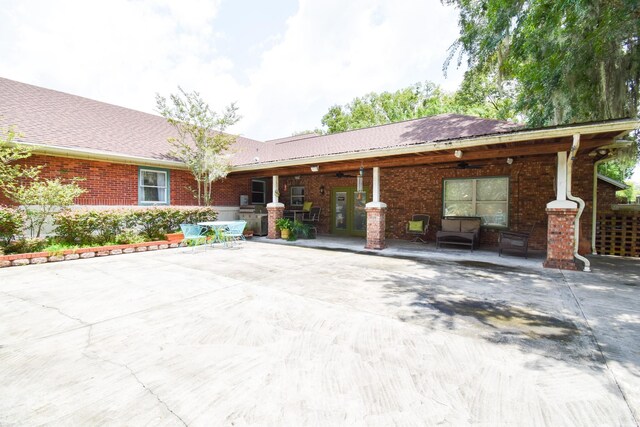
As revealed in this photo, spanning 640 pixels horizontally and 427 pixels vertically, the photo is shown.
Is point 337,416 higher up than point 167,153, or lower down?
lower down

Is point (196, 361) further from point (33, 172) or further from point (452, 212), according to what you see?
point (452, 212)

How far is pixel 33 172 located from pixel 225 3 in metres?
7.08

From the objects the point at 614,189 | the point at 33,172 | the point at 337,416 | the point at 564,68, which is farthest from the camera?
the point at 614,189

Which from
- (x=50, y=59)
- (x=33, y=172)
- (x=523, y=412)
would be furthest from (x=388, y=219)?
(x=50, y=59)

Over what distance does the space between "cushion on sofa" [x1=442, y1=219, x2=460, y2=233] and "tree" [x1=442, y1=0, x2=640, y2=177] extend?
3.53 metres

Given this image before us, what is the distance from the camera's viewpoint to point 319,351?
269 centimetres

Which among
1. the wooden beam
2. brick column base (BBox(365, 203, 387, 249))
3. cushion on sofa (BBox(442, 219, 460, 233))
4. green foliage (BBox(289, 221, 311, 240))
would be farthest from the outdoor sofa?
green foliage (BBox(289, 221, 311, 240))

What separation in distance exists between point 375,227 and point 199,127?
7598 mm

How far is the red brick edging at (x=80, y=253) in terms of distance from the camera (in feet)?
20.6

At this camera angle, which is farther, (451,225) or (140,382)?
(451,225)

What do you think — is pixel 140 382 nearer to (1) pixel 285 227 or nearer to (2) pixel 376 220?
(2) pixel 376 220

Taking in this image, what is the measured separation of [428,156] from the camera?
24.9ft

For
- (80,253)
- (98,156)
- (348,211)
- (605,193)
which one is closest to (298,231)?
(348,211)

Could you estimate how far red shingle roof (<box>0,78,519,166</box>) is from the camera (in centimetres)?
852
